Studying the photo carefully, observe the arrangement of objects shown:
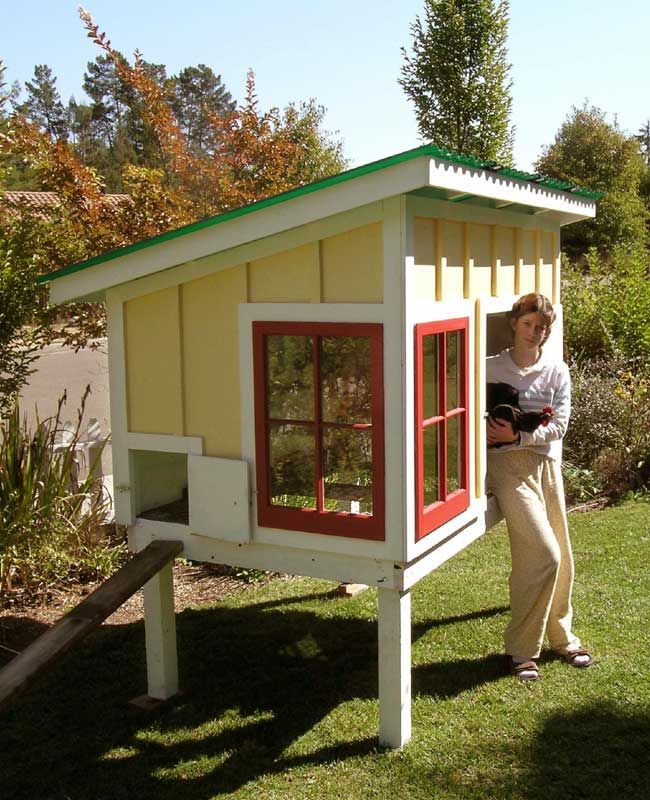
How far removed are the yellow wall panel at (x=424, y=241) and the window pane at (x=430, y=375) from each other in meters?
0.35

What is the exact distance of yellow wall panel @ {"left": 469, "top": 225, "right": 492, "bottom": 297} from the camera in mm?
4328

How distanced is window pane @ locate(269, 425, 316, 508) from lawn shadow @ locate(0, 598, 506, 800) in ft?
3.90

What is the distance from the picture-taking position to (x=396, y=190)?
3.39 m

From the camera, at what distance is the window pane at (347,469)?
400 cm

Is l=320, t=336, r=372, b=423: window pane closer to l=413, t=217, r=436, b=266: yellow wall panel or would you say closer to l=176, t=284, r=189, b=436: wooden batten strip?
l=413, t=217, r=436, b=266: yellow wall panel

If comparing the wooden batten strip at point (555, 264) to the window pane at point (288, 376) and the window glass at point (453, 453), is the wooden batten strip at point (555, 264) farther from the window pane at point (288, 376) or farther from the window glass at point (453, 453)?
the window pane at point (288, 376)

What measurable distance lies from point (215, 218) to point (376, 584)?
167cm

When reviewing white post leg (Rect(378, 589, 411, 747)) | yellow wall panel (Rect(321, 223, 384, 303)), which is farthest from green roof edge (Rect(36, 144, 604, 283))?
white post leg (Rect(378, 589, 411, 747))

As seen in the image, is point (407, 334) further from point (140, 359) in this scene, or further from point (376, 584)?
point (140, 359)

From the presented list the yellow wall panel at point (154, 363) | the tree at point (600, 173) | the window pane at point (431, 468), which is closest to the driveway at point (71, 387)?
the yellow wall panel at point (154, 363)

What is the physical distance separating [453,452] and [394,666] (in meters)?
1.01

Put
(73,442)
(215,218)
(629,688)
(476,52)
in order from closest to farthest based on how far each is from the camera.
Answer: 1. (215,218)
2. (629,688)
3. (73,442)
4. (476,52)

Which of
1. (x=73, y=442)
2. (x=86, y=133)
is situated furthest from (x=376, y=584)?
(x=86, y=133)

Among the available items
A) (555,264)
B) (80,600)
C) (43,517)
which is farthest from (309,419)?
(80,600)
